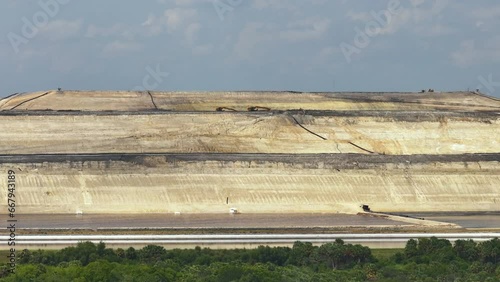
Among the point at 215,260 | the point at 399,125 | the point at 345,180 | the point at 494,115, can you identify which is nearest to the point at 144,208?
the point at 345,180

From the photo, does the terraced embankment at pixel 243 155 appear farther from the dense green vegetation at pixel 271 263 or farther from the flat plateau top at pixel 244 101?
the dense green vegetation at pixel 271 263

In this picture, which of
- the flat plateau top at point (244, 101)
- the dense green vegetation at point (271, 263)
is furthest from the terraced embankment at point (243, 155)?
the dense green vegetation at point (271, 263)

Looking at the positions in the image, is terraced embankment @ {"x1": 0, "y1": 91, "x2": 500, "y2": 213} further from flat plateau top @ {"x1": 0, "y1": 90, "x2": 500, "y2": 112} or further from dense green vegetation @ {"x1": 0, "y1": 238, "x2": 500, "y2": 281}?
dense green vegetation @ {"x1": 0, "y1": 238, "x2": 500, "y2": 281}

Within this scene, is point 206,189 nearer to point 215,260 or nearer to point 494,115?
point 215,260

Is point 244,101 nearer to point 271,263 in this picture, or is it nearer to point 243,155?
point 243,155

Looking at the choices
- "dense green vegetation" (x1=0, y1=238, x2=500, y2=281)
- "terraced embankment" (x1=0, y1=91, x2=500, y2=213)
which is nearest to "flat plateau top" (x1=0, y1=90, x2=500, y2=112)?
"terraced embankment" (x1=0, y1=91, x2=500, y2=213)
